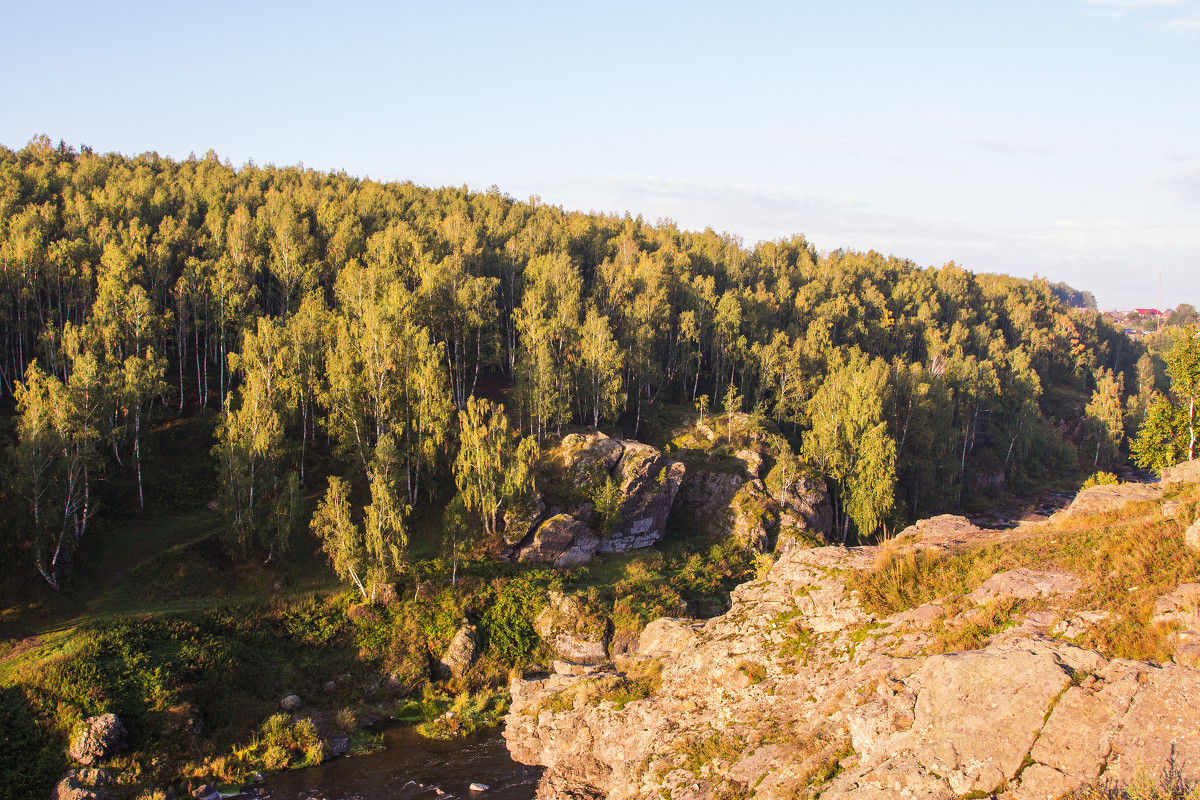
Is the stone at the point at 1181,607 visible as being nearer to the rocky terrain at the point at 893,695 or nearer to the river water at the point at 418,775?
the rocky terrain at the point at 893,695

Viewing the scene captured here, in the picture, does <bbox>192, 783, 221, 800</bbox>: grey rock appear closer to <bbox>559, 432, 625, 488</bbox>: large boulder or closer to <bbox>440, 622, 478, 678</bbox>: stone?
<bbox>440, 622, 478, 678</bbox>: stone

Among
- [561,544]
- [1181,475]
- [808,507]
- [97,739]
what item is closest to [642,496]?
[561,544]

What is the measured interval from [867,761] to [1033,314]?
5915 inches

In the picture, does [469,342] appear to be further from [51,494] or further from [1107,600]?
[1107,600]

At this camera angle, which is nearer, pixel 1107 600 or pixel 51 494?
pixel 1107 600

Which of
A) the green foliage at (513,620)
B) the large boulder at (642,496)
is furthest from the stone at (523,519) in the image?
the large boulder at (642,496)

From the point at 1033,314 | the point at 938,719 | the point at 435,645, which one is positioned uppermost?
the point at 1033,314

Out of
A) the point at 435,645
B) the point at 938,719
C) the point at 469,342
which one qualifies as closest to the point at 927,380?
the point at 469,342

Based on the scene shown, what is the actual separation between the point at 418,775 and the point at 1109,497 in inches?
1205

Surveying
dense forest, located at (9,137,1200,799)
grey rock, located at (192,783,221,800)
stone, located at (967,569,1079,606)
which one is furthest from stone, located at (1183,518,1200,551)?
grey rock, located at (192,783,221,800)

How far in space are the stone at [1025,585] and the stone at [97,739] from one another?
35.1 metres

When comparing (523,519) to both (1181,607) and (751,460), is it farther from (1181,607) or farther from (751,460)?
(1181,607)

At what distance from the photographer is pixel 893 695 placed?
54.6ft

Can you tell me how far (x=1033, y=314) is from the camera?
138 m
